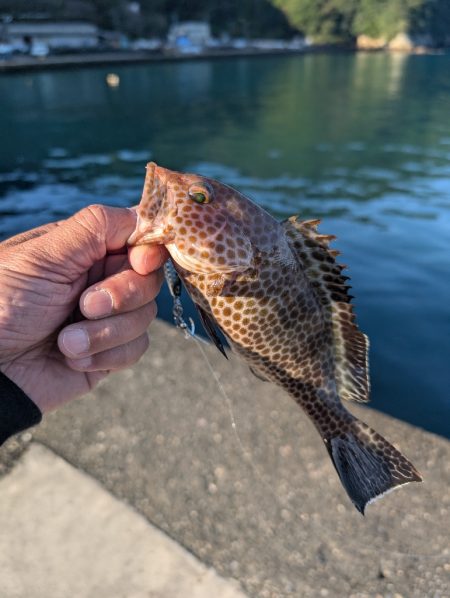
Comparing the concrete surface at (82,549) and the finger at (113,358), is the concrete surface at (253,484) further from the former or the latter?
the finger at (113,358)

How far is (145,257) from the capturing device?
10.6ft

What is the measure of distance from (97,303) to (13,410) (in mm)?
890

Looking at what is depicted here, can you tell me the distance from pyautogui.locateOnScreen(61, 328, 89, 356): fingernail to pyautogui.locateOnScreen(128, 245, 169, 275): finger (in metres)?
0.54

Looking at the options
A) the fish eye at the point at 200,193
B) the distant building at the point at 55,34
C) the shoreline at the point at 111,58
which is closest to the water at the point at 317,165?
the fish eye at the point at 200,193

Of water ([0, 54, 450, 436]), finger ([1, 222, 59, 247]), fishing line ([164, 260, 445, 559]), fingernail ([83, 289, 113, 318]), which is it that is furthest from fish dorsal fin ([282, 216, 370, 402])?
water ([0, 54, 450, 436])

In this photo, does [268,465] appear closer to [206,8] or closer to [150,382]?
[150,382]

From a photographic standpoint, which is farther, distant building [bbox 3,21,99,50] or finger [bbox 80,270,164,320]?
distant building [bbox 3,21,99,50]

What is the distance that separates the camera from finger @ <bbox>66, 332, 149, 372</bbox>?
3.41 meters

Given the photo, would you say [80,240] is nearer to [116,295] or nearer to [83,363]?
[116,295]

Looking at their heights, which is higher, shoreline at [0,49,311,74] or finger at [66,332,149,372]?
shoreline at [0,49,311,74]

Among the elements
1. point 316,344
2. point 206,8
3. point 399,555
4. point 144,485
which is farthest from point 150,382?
point 206,8

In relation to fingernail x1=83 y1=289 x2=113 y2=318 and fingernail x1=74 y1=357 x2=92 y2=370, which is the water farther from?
fingernail x1=83 y1=289 x2=113 y2=318

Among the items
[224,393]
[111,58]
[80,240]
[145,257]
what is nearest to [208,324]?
[145,257]

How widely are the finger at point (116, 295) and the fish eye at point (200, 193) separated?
61 centimetres
